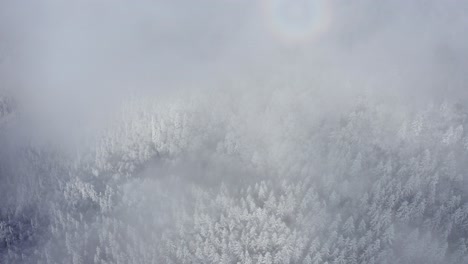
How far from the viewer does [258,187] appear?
576ft

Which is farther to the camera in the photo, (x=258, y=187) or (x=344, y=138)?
(x=344, y=138)

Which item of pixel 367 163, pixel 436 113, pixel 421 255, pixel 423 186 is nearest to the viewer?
pixel 421 255

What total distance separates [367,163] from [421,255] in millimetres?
41936

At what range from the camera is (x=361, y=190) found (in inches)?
6654

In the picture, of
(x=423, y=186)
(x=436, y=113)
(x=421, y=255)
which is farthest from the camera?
(x=436, y=113)

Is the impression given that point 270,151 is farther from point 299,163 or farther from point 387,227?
point 387,227

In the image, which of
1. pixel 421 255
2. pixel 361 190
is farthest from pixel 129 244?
pixel 421 255

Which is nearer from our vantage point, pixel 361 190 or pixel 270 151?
pixel 361 190

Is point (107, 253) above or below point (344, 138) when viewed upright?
below

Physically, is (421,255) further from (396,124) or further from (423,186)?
(396,124)

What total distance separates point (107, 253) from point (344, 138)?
361 feet

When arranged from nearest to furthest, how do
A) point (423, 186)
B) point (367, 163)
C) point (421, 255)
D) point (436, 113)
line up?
point (421, 255)
point (423, 186)
point (367, 163)
point (436, 113)

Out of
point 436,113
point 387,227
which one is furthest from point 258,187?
point 436,113

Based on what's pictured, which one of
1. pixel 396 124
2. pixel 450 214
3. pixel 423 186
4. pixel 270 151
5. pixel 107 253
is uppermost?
pixel 396 124
